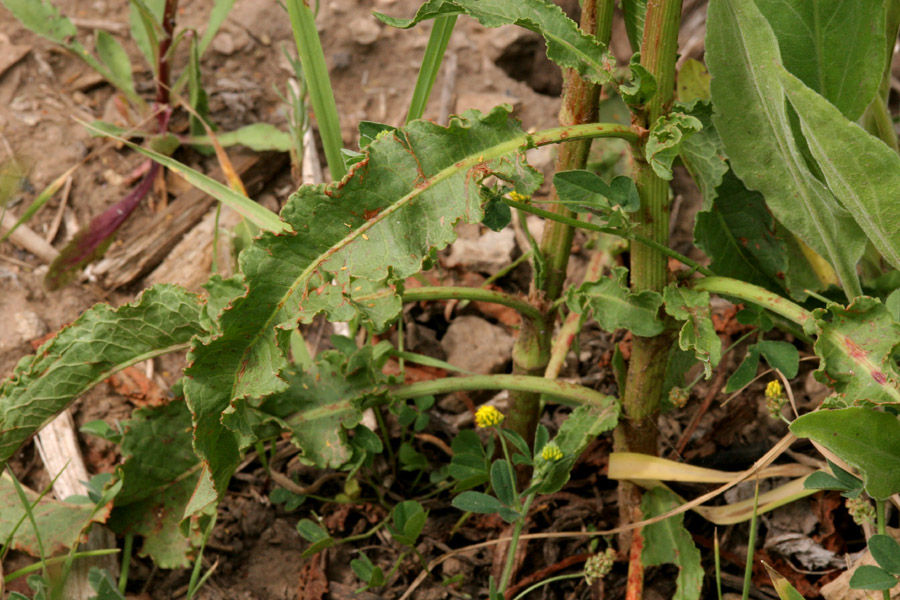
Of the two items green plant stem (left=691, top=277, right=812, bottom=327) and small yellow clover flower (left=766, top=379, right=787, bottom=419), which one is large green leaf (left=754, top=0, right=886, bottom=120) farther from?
small yellow clover flower (left=766, top=379, right=787, bottom=419)

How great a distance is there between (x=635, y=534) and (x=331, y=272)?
937mm

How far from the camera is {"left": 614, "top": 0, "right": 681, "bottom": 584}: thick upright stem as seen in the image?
1330mm

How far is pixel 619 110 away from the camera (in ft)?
8.04

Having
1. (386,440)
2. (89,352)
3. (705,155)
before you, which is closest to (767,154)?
(705,155)

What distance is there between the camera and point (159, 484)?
1.81 meters

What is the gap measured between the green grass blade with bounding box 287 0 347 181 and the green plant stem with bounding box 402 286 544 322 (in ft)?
1.07

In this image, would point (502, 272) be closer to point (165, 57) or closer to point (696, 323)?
point (696, 323)

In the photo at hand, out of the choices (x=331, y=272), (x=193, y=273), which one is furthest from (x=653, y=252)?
(x=193, y=273)

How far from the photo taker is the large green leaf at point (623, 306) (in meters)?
1.50

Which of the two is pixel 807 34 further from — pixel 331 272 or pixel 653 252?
pixel 331 272

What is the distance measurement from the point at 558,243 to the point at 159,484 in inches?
41.3

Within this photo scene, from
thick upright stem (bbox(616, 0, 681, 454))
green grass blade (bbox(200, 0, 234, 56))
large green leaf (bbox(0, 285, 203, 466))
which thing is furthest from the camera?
green grass blade (bbox(200, 0, 234, 56))

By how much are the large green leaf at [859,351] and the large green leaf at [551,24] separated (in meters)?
0.55

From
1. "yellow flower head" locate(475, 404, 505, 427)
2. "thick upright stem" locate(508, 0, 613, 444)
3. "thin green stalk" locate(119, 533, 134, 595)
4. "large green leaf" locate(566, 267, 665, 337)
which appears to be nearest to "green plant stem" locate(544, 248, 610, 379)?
"thick upright stem" locate(508, 0, 613, 444)
